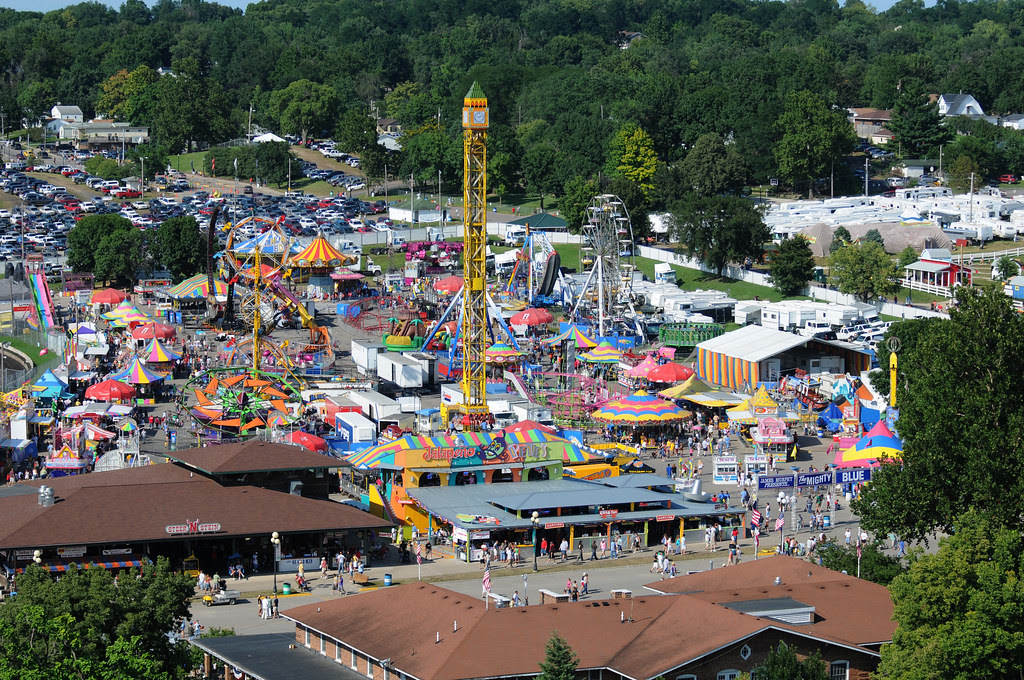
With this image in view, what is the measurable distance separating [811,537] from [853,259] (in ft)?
142

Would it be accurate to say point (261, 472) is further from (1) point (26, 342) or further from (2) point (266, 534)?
(1) point (26, 342)

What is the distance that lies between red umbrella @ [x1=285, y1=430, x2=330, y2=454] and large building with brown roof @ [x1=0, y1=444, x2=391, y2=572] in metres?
8.33

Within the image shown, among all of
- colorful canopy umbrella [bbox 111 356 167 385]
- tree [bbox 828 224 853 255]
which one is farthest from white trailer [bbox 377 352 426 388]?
tree [bbox 828 224 853 255]

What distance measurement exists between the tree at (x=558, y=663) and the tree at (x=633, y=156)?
97956mm

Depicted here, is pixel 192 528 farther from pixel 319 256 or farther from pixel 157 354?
pixel 319 256

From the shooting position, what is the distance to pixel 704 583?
3894 centimetres

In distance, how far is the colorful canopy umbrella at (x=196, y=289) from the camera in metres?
91.9

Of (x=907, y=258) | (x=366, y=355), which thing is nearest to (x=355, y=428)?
(x=366, y=355)

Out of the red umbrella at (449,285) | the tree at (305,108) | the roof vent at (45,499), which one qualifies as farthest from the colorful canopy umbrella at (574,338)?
the tree at (305,108)

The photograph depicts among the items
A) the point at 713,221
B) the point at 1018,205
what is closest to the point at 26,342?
the point at 713,221

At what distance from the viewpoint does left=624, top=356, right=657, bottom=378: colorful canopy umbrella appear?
234 ft

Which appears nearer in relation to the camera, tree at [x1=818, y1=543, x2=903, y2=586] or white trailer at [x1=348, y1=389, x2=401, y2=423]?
tree at [x1=818, y1=543, x2=903, y2=586]

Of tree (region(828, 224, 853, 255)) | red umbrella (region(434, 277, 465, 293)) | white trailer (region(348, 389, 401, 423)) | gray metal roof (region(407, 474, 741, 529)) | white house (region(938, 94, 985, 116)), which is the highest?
white house (region(938, 94, 985, 116))

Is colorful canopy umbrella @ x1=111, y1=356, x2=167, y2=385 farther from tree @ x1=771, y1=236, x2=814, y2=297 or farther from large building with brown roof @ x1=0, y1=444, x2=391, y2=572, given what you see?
tree @ x1=771, y1=236, x2=814, y2=297
